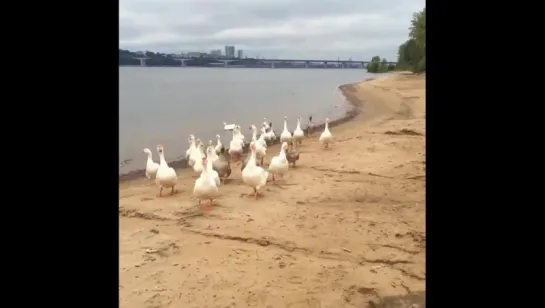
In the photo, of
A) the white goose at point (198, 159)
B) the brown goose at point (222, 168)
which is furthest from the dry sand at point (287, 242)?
the white goose at point (198, 159)

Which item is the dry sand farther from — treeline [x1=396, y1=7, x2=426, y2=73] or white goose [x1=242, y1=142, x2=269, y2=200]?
treeline [x1=396, y1=7, x2=426, y2=73]

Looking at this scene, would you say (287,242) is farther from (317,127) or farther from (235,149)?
(317,127)

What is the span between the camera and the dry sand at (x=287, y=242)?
2.63m

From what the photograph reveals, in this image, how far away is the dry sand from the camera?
2.63 meters

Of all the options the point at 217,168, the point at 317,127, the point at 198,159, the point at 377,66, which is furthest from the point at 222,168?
the point at 377,66

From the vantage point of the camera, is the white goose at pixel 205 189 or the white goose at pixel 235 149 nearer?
the white goose at pixel 205 189

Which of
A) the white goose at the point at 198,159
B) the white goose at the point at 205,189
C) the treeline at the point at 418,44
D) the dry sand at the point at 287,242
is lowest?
the dry sand at the point at 287,242

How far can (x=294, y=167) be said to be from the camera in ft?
21.0

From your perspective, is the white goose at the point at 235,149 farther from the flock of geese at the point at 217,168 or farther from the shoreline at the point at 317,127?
the shoreline at the point at 317,127

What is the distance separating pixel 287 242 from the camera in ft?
11.5
